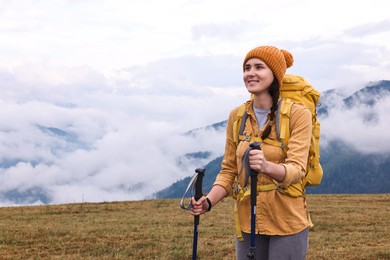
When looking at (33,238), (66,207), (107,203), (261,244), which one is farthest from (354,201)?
(261,244)

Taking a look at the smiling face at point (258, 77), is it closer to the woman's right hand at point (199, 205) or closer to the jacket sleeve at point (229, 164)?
the jacket sleeve at point (229, 164)

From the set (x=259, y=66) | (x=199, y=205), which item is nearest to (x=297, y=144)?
(x=259, y=66)

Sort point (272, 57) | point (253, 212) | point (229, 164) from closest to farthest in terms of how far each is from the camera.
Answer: point (253, 212), point (272, 57), point (229, 164)

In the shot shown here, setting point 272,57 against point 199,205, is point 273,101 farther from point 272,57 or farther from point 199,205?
point 199,205

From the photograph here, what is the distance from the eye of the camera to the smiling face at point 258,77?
4598 millimetres

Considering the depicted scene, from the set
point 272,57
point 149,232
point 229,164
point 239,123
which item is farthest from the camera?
point 149,232

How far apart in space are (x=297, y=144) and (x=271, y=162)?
1.05ft

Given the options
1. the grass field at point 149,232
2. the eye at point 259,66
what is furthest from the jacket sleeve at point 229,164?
the grass field at point 149,232

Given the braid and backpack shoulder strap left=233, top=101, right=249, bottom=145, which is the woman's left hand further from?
backpack shoulder strap left=233, top=101, right=249, bottom=145

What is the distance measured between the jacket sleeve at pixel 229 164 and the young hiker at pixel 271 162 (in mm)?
61

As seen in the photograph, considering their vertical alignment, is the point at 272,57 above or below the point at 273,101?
above

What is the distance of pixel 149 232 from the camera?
16.3m

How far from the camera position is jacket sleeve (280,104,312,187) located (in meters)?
4.22

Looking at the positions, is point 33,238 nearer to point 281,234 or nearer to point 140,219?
point 140,219
